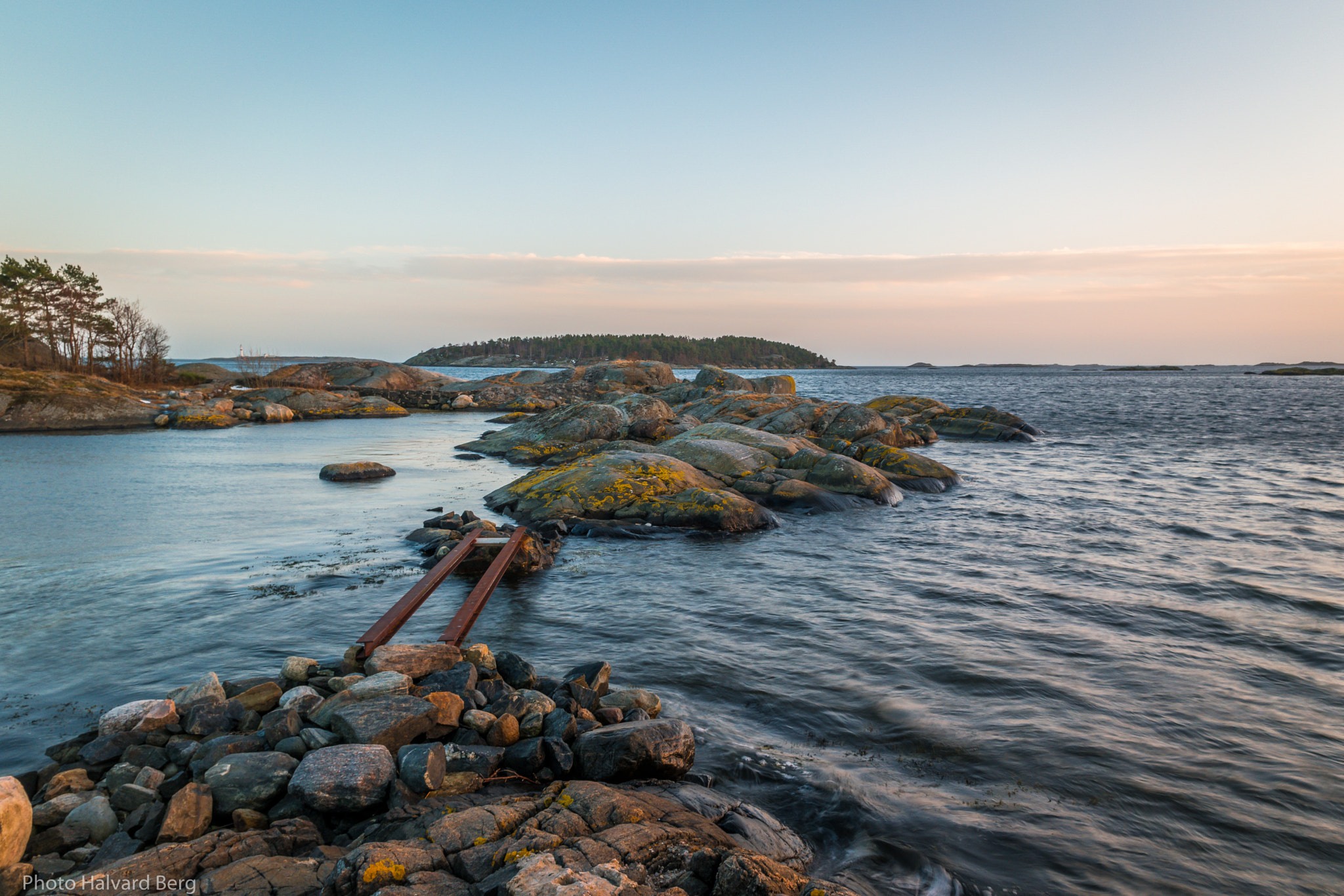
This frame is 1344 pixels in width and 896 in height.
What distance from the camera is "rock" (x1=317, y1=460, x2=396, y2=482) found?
18.3 meters

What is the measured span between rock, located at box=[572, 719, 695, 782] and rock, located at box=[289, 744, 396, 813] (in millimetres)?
1296

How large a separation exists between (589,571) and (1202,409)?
194ft

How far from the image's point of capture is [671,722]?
16.3 feet

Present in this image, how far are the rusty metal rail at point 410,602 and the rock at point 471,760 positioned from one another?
1.98 meters

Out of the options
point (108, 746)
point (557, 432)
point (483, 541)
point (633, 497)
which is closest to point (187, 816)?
point (108, 746)

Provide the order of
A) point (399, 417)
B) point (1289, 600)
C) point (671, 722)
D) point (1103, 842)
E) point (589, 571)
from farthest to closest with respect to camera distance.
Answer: point (399, 417) → point (589, 571) → point (1289, 600) → point (671, 722) → point (1103, 842)

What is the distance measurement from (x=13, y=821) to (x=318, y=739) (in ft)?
4.93

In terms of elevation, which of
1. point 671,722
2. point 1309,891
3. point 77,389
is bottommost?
point 1309,891

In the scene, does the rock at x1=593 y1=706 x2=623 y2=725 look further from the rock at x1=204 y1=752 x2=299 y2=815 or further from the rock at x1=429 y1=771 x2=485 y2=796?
the rock at x1=204 y1=752 x2=299 y2=815

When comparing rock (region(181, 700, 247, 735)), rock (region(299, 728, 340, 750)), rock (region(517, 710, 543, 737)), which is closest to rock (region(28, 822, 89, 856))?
rock (region(181, 700, 247, 735))

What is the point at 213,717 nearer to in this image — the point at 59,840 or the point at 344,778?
the point at 59,840

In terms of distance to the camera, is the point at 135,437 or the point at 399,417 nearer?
the point at 135,437

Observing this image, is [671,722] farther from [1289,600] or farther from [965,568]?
[1289,600]

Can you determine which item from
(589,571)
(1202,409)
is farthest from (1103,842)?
(1202,409)
